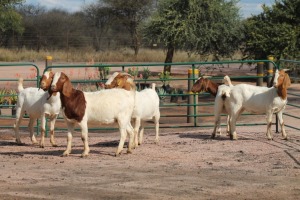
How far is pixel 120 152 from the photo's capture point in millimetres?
13547

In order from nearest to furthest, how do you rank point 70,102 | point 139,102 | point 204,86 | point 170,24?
point 70,102 < point 139,102 < point 204,86 < point 170,24

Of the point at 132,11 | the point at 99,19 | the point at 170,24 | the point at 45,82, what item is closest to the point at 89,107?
the point at 45,82

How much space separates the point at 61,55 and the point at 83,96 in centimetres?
4701

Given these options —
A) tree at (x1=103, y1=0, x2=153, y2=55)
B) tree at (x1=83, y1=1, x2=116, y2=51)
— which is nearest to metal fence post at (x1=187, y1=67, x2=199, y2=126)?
tree at (x1=103, y1=0, x2=153, y2=55)

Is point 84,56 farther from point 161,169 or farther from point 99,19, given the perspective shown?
point 161,169

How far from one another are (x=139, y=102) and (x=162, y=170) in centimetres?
264

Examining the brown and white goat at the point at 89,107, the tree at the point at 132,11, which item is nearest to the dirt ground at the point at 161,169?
the brown and white goat at the point at 89,107

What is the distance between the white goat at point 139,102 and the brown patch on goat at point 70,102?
0.92 m

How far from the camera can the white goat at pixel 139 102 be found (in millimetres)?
14031

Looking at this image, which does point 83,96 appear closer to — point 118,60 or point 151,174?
point 151,174

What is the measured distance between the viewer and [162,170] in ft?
39.3

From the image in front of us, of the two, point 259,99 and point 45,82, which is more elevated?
point 45,82

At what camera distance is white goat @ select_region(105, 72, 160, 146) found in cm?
1403

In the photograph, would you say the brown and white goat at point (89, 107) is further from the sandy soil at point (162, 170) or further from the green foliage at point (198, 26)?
the green foliage at point (198, 26)
